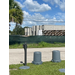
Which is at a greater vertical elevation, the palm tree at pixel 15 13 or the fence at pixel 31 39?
the palm tree at pixel 15 13

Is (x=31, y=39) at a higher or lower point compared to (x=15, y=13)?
lower

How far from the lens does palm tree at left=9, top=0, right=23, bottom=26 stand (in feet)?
52.6

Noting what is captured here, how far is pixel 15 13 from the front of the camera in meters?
16.3

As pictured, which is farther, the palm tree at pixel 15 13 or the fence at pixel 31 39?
the palm tree at pixel 15 13

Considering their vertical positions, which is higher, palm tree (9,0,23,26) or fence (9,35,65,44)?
palm tree (9,0,23,26)

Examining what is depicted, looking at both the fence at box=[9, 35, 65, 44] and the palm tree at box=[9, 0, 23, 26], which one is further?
the palm tree at box=[9, 0, 23, 26]

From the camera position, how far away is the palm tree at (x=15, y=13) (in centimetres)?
1605
